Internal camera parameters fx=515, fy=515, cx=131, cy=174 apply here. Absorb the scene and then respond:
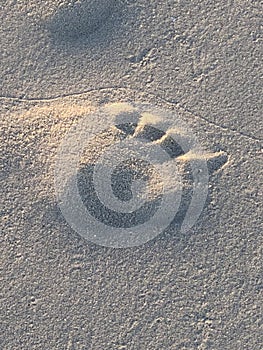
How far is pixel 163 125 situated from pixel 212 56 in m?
0.47

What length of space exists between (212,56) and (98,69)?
0.63 m

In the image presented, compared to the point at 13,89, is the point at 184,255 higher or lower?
lower

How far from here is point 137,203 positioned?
2.72 m

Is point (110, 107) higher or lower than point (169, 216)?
higher

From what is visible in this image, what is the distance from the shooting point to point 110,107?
2779mm

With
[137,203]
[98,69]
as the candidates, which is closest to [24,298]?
[137,203]

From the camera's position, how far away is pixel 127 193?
8.91ft

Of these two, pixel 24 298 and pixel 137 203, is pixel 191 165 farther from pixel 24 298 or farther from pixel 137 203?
pixel 24 298

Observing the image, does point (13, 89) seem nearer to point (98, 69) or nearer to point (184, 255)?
point (98, 69)

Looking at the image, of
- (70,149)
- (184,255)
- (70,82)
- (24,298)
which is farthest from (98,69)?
(24,298)

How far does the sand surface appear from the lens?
2.73 m

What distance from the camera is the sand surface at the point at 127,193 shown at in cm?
273

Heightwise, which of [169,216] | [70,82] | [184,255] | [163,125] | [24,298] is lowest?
[24,298]

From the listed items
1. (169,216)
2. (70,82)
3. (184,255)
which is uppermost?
(70,82)
